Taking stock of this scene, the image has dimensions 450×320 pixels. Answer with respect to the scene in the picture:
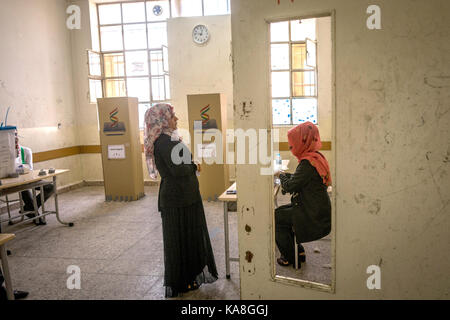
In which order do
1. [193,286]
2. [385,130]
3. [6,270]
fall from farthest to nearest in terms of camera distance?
[193,286] < [6,270] < [385,130]

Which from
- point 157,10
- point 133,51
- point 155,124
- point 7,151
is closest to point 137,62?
point 133,51

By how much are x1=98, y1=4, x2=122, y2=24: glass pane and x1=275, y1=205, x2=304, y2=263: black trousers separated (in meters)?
5.82

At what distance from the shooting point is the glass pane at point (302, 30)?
6.05m

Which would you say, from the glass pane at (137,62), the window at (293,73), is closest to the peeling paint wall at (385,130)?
the window at (293,73)

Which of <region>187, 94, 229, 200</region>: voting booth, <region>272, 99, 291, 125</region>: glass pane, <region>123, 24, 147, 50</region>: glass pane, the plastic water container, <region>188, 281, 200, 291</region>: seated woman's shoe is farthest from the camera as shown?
<region>123, 24, 147, 50</region>: glass pane

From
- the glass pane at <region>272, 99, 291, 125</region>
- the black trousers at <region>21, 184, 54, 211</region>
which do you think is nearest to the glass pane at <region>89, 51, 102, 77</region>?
the black trousers at <region>21, 184, 54, 211</region>

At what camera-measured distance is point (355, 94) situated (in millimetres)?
1690

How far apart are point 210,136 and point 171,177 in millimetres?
2895

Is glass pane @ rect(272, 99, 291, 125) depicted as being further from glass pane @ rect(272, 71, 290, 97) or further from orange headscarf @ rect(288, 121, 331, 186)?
orange headscarf @ rect(288, 121, 331, 186)

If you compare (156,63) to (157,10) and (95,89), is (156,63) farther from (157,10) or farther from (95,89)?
(95,89)

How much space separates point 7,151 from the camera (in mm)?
3701

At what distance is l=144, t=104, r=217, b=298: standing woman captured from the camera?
252cm

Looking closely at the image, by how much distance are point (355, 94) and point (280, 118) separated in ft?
15.3
